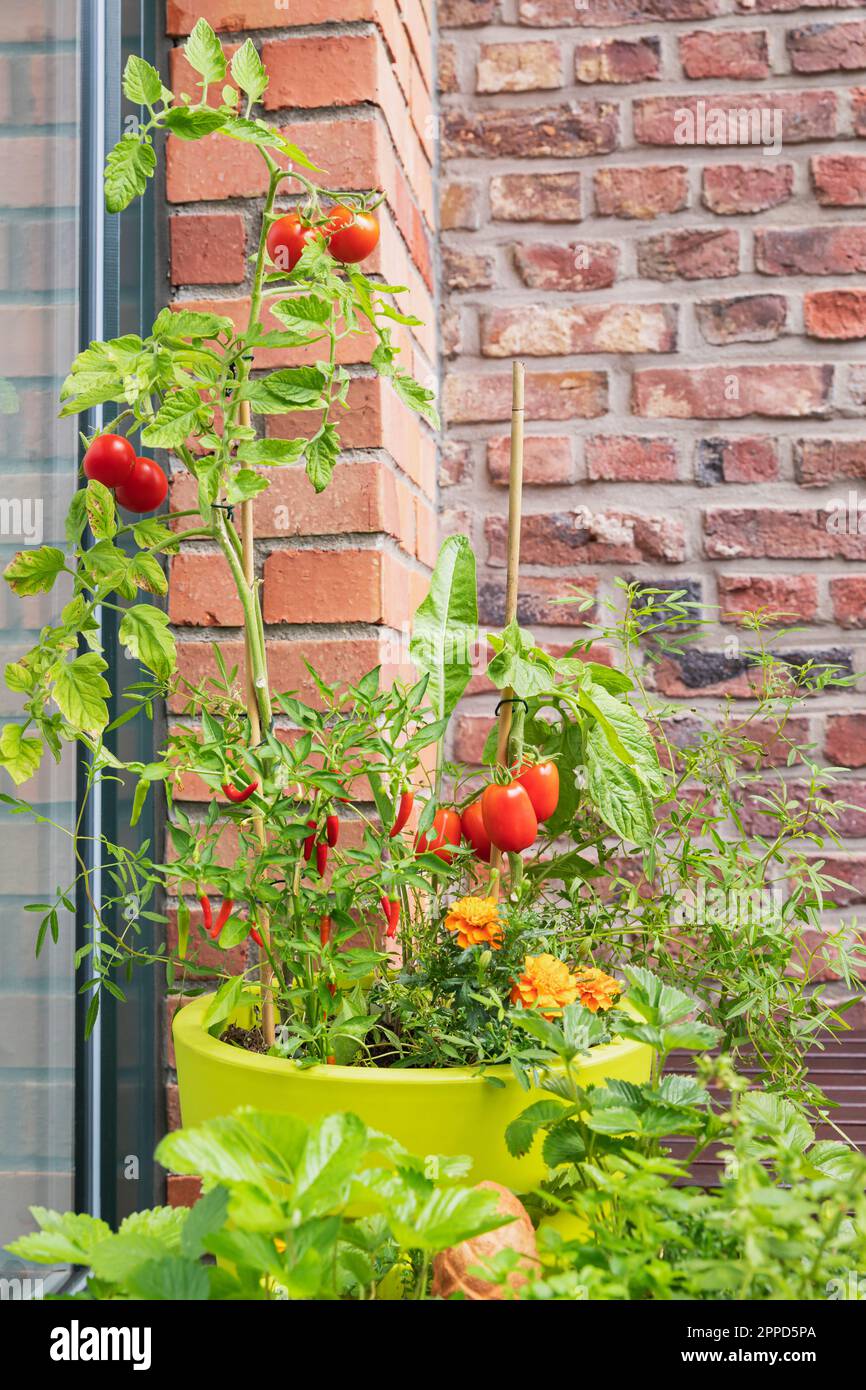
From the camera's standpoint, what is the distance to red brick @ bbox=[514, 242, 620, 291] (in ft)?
4.86

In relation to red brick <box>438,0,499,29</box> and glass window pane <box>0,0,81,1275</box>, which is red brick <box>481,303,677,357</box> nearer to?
red brick <box>438,0,499,29</box>

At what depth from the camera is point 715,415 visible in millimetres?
1467

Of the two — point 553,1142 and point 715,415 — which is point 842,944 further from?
point 715,415

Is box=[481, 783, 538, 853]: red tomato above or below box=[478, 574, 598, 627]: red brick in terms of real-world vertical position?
below

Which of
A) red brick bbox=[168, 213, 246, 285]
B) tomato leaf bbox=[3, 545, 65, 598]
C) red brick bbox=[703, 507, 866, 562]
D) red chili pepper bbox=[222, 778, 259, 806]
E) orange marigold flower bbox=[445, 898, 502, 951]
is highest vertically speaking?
red brick bbox=[168, 213, 246, 285]

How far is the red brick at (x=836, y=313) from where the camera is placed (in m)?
1.45

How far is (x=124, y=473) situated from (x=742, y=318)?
100 cm

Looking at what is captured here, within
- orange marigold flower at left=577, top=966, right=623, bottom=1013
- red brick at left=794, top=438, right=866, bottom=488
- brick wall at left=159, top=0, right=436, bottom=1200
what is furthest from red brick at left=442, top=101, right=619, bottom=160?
orange marigold flower at left=577, top=966, right=623, bottom=1013

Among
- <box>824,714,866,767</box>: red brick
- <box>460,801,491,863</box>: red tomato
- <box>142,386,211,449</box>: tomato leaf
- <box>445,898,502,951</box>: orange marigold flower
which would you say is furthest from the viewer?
<box>824,714,866,767</box>: red brick

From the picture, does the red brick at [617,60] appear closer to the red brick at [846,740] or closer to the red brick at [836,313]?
the red brick at [836,313]

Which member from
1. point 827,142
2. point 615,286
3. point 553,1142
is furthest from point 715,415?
point 553,1142

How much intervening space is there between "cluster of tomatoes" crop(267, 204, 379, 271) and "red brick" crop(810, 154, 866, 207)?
909mm

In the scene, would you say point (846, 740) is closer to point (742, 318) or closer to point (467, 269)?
point (742, 318)
